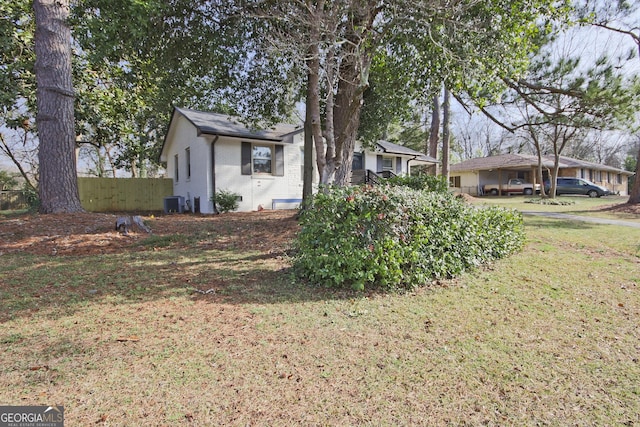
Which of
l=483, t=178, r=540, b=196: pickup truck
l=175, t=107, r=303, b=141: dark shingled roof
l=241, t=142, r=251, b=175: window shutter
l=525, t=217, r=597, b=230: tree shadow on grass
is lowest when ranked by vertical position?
l=525, t=217, r=597, b=230: tree shadow on grass

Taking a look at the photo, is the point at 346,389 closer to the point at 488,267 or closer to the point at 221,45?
the point at 488,267

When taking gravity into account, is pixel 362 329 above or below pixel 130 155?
below

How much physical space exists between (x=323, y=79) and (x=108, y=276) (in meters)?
6.14

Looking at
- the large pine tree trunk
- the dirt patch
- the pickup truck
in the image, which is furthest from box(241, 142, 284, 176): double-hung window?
the pickup truck

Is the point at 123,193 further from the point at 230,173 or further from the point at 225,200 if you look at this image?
the point at 225,200

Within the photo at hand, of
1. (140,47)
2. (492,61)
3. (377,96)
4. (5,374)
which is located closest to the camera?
(5,374)

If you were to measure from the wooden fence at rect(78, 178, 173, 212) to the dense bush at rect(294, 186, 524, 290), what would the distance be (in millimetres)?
15094

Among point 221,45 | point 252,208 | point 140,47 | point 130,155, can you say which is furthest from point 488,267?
point 130,155

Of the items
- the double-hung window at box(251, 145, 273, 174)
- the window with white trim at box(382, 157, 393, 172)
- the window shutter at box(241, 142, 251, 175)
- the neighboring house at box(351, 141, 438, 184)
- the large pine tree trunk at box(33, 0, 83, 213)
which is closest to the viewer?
the large pine tree trunk at box(33, 0, 83, 213)

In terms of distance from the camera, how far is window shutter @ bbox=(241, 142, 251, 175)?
1417cm

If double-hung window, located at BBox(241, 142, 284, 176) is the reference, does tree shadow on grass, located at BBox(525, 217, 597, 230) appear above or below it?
below

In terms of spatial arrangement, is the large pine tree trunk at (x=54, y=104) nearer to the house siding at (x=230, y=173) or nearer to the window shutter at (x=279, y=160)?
the house siding at (x=230, y=173)

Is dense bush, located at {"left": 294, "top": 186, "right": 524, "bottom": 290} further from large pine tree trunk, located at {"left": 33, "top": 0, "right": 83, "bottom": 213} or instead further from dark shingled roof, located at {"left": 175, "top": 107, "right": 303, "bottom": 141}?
dark shingled roof, located at {"left": 175, "top": 107, "right": 303, "bottom": 141}

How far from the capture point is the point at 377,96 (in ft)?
31.5
